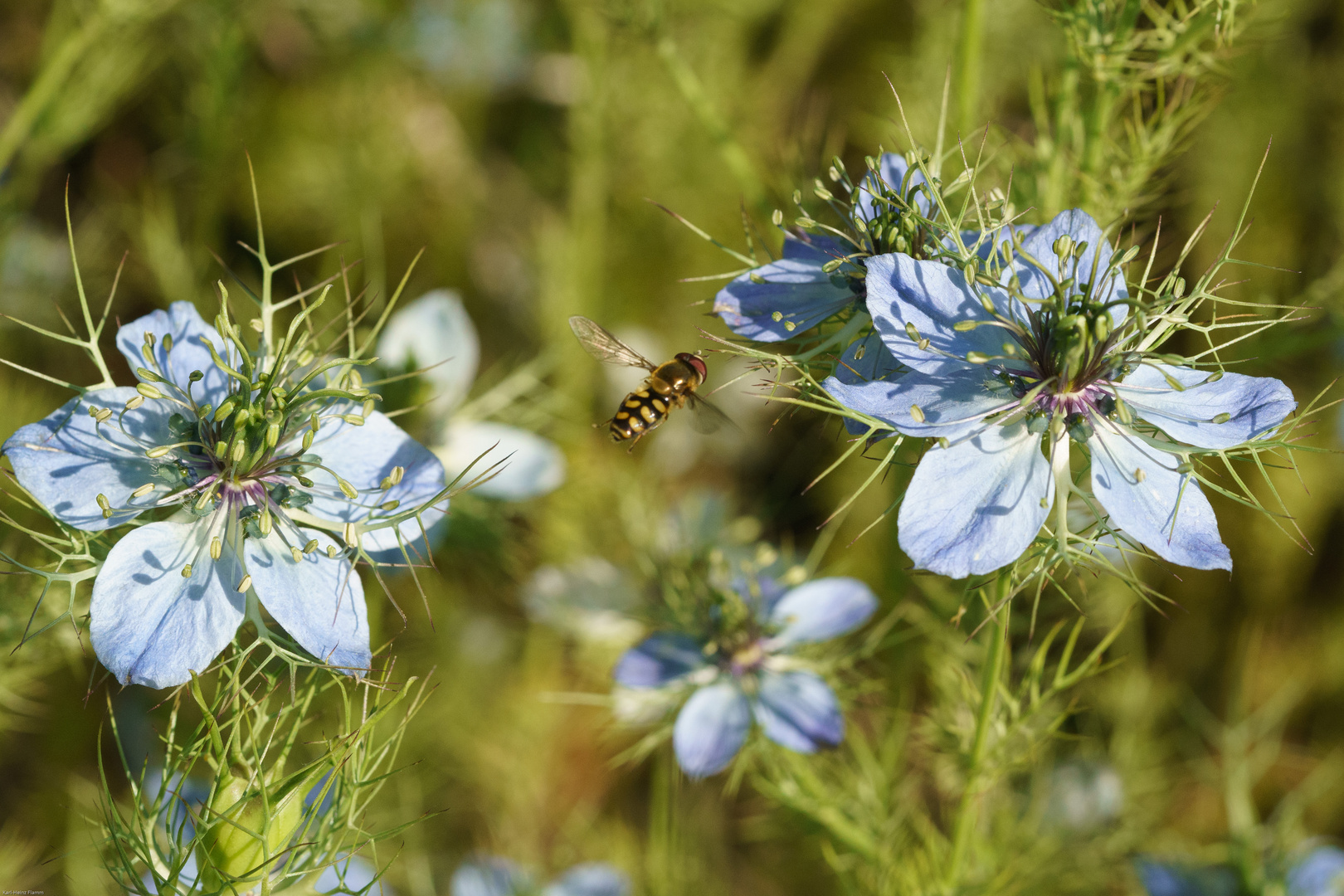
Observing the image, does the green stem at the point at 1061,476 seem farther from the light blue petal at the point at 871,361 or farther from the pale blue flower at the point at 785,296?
the pale blue flower at the point at 785,296

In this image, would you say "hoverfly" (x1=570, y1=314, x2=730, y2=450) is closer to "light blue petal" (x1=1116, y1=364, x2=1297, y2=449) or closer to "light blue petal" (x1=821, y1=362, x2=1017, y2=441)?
"light blue petal" (x1=821, y1=362, x2=1017, y2=441)

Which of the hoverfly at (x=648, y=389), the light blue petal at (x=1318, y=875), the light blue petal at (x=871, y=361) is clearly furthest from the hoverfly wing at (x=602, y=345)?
the light blue petal at (x=1318, y=875)

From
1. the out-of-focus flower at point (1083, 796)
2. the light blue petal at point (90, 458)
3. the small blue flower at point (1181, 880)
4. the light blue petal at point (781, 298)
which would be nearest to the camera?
the light blue petal at point (90, 458)

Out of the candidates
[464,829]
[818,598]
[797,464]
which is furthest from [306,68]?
[818,598]

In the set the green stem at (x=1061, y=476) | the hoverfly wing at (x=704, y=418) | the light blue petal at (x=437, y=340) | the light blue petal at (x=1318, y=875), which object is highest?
the green stem at (x=1061, y=476)

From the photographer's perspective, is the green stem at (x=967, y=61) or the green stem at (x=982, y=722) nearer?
the green stem at (x=982, y=722)

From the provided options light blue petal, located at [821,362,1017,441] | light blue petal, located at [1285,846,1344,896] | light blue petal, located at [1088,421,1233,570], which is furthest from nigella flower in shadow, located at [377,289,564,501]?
light blue petal, located at [1285,846,1344,896]

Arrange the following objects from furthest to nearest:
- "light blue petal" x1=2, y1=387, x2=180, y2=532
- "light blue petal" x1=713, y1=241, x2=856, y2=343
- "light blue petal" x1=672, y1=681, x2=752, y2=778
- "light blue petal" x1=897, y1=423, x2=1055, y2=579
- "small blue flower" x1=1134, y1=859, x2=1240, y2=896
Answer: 1. "small blue flower" x1=1134, y1=859, x2=1240, y2=896
2. "light blue petal" x1=672, y1=681, x2=752, y2=778
3. "light blue petal" x1=713, y1=241, x2=856, y2=343
4. "light blue petal" x1=2, y1=387, x2=180, y2=532
5. "light blue petal" x1=897, y1=423, x2=1055, y2=579

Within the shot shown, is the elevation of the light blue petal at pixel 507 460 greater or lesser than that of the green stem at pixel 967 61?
lesser
